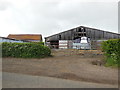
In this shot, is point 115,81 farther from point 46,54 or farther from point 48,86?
point 46,54

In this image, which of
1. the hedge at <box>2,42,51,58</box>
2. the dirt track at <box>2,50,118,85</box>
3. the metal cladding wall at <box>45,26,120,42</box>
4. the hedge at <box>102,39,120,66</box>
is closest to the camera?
the dirt track at <box>2,50,118,85</box>

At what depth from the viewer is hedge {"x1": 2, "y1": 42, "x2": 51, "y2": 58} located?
1296 cm

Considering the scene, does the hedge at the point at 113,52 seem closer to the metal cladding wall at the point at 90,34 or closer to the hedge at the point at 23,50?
the hedge at the point at 23,50

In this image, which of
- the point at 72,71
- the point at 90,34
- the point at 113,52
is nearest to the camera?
the point at 72,71

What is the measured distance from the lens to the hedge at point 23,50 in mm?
12961

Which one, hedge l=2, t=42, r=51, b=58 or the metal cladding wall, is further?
the metal cladding wall

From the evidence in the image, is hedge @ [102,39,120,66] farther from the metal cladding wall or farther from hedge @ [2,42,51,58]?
the metal cladding wall

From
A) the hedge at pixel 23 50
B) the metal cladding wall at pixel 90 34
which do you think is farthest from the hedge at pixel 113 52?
the metal cladding wall at pixel 90 34

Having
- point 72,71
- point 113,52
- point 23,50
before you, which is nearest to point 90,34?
point 23,50

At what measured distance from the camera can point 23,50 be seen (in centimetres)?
1305

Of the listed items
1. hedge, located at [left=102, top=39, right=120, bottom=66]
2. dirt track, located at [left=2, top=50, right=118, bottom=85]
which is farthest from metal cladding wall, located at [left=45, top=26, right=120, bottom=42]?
dirt track, located at [left=2, top=50, right=118, bottom=85]

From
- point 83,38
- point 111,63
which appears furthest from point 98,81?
point 83,38

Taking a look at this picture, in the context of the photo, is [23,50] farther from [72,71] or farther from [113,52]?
[113,52]

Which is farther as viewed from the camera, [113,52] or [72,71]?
[113,52]
